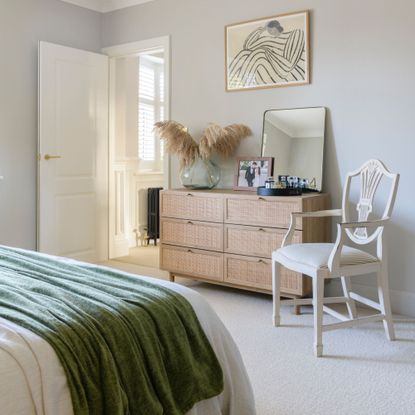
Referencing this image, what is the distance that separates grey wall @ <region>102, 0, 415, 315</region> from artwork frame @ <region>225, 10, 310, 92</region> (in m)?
0.06

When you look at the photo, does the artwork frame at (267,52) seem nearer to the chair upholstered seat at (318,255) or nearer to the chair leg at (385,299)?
the chair upholstered seat at (318,255)

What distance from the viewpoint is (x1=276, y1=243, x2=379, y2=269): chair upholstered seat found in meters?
2.87

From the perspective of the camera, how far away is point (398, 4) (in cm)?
346

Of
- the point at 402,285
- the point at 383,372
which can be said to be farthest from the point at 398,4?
the point at 383,372

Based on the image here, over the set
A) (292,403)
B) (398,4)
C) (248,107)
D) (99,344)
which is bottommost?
(292,403)

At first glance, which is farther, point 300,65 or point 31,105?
point 31,105

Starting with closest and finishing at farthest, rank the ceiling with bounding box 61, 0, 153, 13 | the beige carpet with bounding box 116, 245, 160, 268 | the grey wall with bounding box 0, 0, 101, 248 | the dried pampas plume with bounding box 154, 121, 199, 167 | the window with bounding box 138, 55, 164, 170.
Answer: the dried pampas plume with bounding box 154, 121, 199, 167 → the grey wall with bounding box 0, 0, 101, 248 → the ceiling with bounding box 61, 0, 153, 13 → the beige carpet with bounding box 116, 245, 160, 268 → the window with bounding box 138, 55, 164, 170

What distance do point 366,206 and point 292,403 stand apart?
1.44 metres

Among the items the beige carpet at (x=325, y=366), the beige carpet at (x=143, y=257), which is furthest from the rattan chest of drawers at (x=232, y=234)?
the beige carpet at (x=143, y=257)

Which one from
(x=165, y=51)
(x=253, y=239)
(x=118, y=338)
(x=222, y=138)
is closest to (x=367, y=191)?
(x=253, y=239)

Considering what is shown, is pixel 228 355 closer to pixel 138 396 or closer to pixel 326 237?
pixel 138 396

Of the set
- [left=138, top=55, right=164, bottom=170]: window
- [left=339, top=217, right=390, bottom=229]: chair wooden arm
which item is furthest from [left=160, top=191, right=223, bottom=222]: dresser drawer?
[left=138, top=55, right=164, bottom=170]: window

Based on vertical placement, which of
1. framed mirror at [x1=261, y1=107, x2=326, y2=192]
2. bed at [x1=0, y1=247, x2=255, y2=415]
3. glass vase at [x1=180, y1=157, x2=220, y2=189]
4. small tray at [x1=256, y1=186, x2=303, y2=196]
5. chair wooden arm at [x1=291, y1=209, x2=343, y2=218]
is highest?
framed mirror at [x1=261, y1=107, x2=326, y2=192]

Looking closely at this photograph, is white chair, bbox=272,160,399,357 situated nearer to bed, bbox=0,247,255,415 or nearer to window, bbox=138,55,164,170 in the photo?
bed, bbox=0,247,255,415
